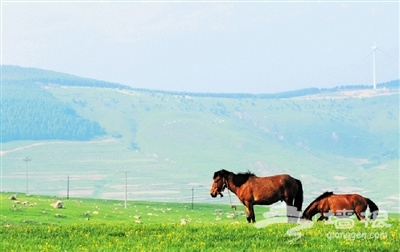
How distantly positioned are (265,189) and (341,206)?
3143 millimetres

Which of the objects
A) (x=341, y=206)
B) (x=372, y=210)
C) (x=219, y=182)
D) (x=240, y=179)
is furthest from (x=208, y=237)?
(x=372, y=210)

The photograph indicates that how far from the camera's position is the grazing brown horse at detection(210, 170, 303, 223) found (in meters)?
32.1

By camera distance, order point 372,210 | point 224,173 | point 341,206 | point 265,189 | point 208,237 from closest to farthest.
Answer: point 208,237, point 341,206, point 372,210, point 265,189, point 224,173

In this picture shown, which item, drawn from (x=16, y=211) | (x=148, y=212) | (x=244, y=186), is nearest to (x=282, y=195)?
(x=244, y=186)

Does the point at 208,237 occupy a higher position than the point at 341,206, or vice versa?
the point at 341,206

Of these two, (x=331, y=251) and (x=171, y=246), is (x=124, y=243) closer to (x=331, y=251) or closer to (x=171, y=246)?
(x=171, y=246)

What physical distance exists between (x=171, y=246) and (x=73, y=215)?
114135 mm

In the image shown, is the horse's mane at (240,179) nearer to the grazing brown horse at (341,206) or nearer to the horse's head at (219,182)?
the horse's head at (219,182)

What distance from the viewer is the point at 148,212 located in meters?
175

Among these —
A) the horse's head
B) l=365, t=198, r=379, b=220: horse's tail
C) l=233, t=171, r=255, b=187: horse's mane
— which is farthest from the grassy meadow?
the horse's head

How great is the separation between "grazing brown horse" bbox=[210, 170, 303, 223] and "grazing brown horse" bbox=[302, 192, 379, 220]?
1.11m

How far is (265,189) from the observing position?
32219 millimetres

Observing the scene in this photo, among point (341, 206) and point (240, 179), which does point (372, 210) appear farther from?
point (240, 179)

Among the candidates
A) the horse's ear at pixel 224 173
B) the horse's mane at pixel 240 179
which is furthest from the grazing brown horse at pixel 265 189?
the horse's ear at pixel 224 173
